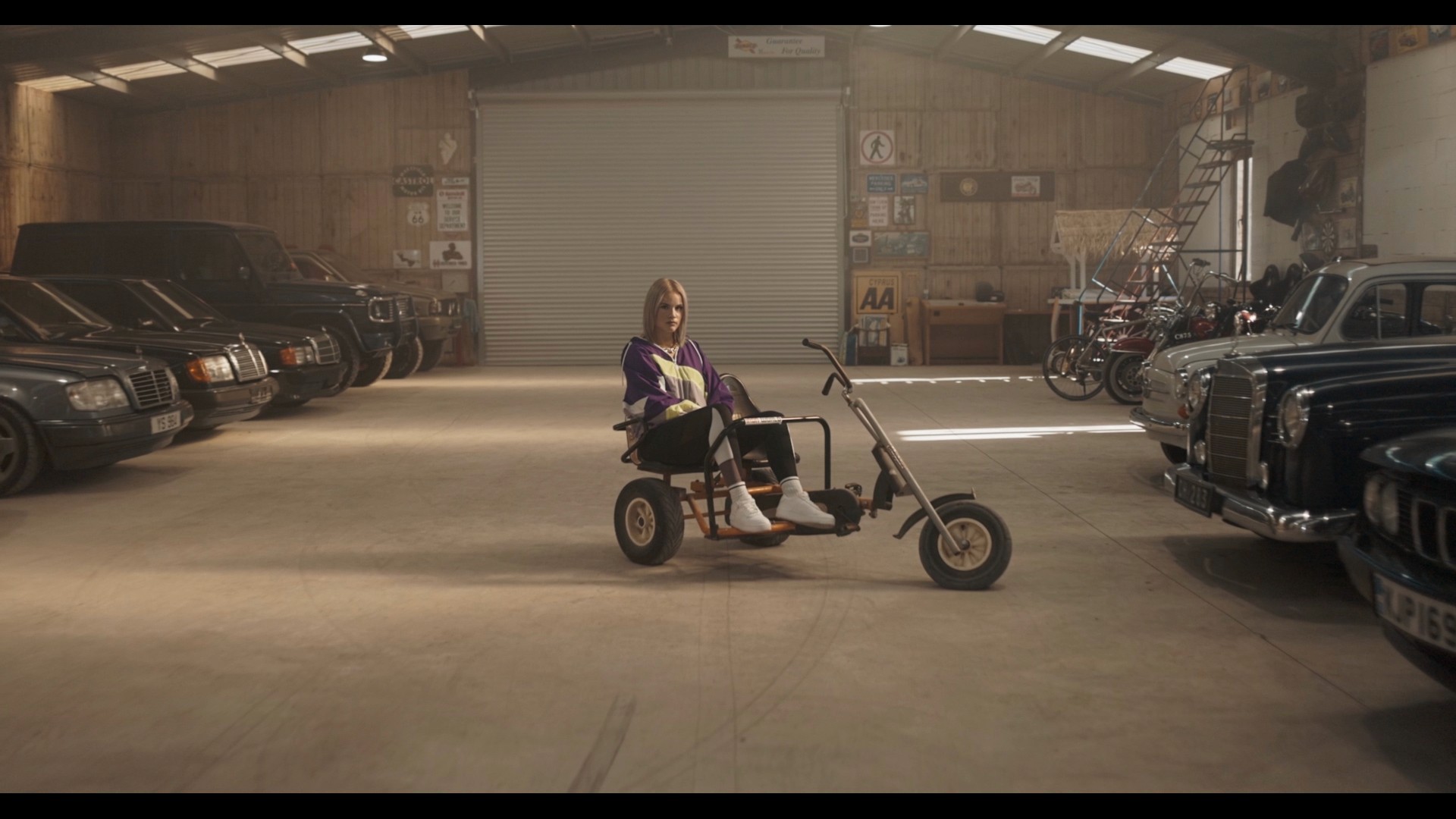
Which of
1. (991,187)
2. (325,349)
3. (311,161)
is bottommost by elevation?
(325,349)

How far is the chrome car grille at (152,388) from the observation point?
834 centimetres

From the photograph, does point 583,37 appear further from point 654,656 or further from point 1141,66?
point 654,656

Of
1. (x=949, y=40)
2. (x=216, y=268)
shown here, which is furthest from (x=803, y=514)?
(x=949, y=40)

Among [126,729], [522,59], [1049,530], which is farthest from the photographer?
[522,59]

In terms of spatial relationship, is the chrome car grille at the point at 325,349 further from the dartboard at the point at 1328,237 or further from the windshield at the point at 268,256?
the dartboard at the point at 1328,237

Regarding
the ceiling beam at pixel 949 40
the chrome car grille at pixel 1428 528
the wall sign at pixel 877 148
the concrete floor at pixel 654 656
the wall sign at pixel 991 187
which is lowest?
the concrete floor at pixel 654 656

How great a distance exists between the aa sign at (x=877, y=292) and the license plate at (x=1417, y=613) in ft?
55.3

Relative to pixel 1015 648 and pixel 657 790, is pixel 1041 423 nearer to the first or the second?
pixel 1015 648

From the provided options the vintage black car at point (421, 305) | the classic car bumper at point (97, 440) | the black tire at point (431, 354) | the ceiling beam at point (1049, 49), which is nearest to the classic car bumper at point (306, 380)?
the classic car bumper at point (97, 440)

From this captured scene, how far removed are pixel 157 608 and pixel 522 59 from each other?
639 inches

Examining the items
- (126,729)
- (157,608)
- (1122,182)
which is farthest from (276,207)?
(126,729)

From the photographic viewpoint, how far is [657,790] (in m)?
3.20

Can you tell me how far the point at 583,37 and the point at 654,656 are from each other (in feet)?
54.5

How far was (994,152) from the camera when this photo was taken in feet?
67.3
